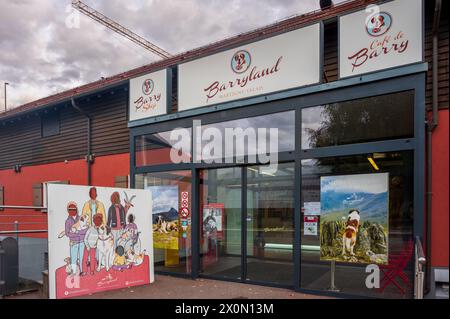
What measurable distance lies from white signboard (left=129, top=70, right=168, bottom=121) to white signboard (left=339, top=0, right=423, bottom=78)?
4.03m

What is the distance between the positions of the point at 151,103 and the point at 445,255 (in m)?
6.44

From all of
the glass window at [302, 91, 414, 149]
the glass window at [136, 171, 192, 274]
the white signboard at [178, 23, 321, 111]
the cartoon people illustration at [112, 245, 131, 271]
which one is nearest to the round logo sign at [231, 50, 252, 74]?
the white signboard at [178, 23, 321, 111]

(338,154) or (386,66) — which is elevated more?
(386,66)

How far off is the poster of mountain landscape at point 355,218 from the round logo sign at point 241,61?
2.61m

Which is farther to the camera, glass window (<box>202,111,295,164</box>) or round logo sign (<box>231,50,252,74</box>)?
round logo sign (<box>231,50,252,74</box>)

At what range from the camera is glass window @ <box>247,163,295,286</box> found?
21.8 ft

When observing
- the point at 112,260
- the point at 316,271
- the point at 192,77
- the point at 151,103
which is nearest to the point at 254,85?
the point at 192,77

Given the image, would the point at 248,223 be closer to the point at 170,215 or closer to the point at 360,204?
the point at 170,215

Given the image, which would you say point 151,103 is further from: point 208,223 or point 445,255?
point 445,255

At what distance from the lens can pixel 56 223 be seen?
18.7 feet

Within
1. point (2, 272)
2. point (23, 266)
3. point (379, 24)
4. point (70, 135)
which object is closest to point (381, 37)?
point (379, 24)

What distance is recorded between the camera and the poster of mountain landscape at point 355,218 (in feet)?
18.7

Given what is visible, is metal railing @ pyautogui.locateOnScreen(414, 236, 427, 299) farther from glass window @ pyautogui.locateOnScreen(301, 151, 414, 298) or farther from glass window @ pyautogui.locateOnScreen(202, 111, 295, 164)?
glass window @ pyautogui.locateOnScreen(202, 111, 295, 164)

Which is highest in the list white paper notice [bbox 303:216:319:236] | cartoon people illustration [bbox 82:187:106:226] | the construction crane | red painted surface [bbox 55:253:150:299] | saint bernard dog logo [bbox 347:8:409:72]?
the construction crane
